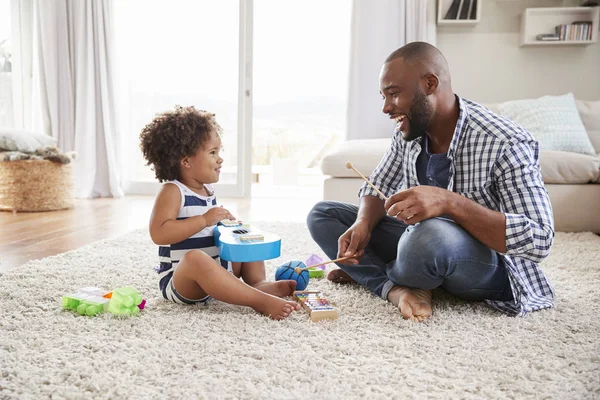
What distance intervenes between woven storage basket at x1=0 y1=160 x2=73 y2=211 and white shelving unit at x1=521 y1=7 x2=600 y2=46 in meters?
3.61

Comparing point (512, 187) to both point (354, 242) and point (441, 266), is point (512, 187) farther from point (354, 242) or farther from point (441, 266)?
point (354, 242)

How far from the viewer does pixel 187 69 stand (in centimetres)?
447

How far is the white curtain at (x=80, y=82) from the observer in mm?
4180

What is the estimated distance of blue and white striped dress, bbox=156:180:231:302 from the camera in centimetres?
144

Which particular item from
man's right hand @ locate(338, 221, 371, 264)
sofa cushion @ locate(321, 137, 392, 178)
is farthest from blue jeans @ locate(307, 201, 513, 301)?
sofa cushion @ locate(321, 137, 392, 178)

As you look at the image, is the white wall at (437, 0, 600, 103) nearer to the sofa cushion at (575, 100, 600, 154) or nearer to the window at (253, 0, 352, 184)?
the sofa cushion at (575, 100, 600, 154)

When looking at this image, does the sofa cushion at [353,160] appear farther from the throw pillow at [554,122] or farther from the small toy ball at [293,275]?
the small toy ball at [293,275]

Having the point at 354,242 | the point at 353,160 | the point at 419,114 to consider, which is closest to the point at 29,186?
the point at 353,160

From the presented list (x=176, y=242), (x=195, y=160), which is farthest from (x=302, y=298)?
(x=195, y=160)

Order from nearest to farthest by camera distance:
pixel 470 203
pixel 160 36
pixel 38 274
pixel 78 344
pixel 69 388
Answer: pixel 69 388
pixel 78 344
pixel 470 203
pixel 38 274
pixel 160 36

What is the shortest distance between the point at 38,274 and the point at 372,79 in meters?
3.14

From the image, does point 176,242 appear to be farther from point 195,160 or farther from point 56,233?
point 56,233

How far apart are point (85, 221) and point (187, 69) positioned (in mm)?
1926

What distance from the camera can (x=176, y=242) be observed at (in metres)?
1.40
